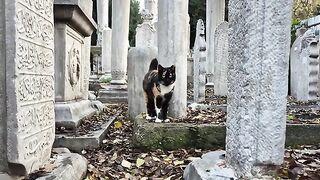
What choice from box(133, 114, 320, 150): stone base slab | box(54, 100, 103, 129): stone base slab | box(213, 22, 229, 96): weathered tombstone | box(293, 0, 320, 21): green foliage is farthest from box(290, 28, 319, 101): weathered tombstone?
box(293, 0, 320, 21): green foliage

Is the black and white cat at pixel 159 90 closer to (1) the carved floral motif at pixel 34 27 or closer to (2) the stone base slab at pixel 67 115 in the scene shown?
(2) the stone base slab at pixel 67 115

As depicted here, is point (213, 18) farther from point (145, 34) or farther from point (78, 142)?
point (78, 142)

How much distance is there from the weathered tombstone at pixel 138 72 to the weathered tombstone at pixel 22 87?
3461 mm

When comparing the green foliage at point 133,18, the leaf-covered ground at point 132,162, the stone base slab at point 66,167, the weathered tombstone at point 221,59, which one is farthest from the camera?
the green foliage at point 133,18

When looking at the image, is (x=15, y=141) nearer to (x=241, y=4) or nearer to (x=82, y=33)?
(x=241, y=4)

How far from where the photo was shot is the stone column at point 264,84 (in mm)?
2215

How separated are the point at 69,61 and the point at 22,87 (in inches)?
103

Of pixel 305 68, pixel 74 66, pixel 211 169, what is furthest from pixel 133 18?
pixel 211 169

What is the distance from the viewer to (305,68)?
9148 millimetres

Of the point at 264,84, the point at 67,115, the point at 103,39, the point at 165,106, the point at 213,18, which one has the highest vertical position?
the point at 213,18

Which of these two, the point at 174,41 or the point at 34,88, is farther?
the point at 174,41

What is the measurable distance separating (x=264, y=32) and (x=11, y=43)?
4.73 ft

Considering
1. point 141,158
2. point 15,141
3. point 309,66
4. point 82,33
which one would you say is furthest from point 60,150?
point 309,66

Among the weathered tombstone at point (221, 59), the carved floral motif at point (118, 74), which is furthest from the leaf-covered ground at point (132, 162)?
the carved floral motif at point (118, 74)
